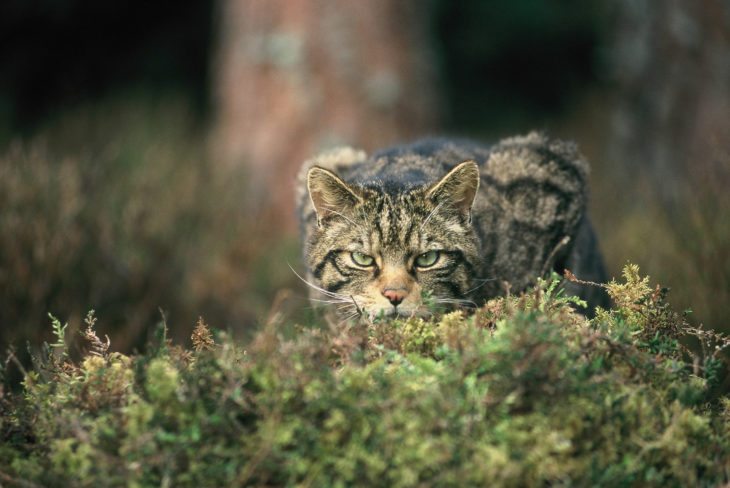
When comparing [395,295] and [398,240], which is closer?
[395,295]

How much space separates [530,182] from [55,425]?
2.50 meters

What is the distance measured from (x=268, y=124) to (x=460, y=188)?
17.4 feet

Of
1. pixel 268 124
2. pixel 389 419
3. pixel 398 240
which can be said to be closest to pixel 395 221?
pixel 398 240

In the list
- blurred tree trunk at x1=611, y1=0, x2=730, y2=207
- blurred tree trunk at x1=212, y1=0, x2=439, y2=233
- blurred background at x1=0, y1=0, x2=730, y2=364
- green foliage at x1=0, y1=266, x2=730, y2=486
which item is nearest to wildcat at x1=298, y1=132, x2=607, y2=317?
blurred background at x1=0, y1=0, x2=730, y2=364

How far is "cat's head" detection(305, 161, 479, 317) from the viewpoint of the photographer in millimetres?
3414

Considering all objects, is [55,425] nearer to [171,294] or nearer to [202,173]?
[171,294]

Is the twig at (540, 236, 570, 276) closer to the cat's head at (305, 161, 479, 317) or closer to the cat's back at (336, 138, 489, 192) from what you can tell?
the cat's head at (305, 161, 479, 317)

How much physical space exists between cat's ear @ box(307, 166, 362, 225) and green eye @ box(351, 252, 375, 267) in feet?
0.66

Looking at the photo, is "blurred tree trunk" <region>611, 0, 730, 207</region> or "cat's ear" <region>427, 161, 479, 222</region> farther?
"blurred tree trunk" <region>611, 0, 730, 207</region>

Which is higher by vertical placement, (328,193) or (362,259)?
(328,193)

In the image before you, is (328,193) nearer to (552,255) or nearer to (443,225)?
(443,225)

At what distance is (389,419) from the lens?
2135 mm

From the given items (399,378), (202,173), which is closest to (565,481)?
(399,378)

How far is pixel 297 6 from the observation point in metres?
8.30
